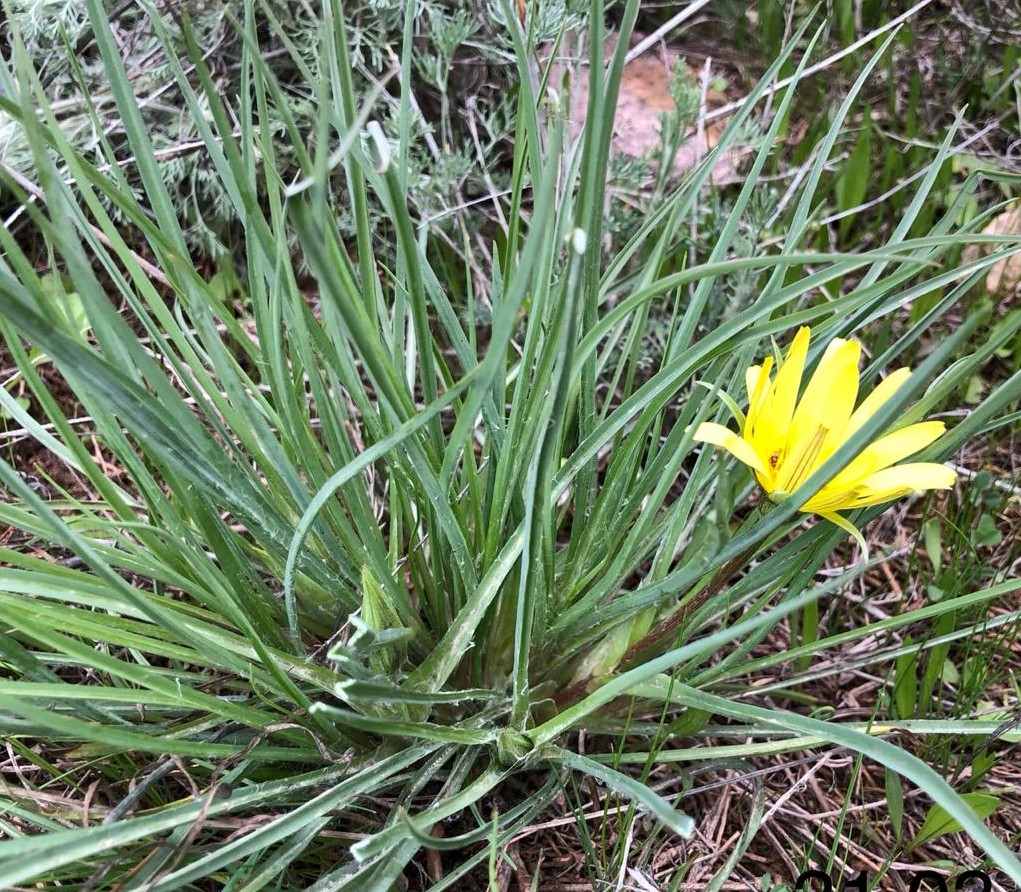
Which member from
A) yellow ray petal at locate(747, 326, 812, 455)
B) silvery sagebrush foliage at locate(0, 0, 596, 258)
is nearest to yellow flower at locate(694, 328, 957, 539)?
yellow ray petal at locate(747, 326, 812, 455)

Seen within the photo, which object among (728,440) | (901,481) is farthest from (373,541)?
(901,481)

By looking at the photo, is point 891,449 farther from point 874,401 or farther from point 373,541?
point 373,541

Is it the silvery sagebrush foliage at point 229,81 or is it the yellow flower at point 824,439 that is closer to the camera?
the yellow flower at point 824,439

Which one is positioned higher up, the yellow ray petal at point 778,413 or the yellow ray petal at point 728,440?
the yellow ray petal at point 728,440

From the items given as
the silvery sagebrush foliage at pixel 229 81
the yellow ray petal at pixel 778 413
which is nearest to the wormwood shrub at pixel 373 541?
the yellow ray petal at pixel 778 413

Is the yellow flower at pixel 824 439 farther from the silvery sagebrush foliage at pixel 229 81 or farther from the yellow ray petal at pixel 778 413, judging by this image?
the silvery sagebrush foliage at pixel 229 81

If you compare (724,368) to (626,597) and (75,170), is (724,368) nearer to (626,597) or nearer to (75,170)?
(626,597)
